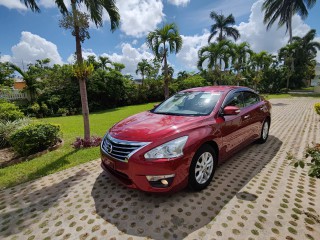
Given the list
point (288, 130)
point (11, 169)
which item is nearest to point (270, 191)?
point (288, 130)

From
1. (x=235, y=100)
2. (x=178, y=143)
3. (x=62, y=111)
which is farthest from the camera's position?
(x=62, y=111)

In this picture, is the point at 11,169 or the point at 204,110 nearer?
the point at 204,110

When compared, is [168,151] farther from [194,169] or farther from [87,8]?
[87,8]

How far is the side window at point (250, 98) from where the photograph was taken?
4.40 metres

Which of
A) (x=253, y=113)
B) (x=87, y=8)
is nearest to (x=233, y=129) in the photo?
(x=253, y=113)

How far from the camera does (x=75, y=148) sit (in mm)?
5645

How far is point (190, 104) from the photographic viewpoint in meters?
3.80

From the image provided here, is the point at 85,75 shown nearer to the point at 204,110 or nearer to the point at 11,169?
the point at 11,169

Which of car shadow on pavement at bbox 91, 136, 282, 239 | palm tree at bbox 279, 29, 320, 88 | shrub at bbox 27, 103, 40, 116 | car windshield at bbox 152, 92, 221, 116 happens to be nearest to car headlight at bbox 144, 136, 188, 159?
car shadow on pavement at bbox 91, 136, 282, 239

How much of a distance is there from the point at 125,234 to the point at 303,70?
126 feet

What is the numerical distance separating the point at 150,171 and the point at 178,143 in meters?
0.52

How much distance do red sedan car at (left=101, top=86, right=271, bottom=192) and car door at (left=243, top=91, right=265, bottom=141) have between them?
242mm

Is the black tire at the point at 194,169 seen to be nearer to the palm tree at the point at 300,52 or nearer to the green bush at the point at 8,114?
the green bush at the point at 8,114

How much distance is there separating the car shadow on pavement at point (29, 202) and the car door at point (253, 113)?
361cm
